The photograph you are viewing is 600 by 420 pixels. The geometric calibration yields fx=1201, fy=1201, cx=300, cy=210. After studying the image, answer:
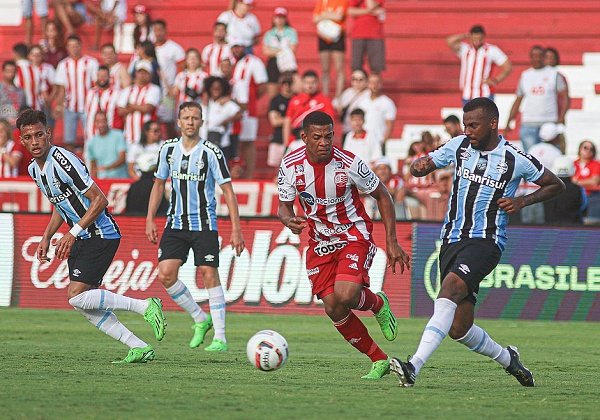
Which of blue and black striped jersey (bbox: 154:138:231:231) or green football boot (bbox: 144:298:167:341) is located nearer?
green football boot (bbox: 144:298:167:341)

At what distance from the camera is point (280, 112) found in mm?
19016

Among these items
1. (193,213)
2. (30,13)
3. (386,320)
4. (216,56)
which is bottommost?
(386,320)

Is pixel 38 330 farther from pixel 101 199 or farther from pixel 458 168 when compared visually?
pixel 458 168

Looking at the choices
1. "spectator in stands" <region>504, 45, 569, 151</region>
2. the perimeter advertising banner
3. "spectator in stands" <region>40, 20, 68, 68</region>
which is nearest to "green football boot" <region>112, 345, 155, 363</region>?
the perimeter advertising banner

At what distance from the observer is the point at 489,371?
9.77 meters

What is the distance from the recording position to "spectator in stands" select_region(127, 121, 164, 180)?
15.8 meters

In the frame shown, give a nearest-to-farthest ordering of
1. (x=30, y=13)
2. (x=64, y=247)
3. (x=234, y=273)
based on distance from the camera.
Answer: (x=64, y=247), (x=234, y=273), (x=30, y=13)

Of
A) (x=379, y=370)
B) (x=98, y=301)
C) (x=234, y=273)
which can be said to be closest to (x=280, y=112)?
(x=234, y=273)

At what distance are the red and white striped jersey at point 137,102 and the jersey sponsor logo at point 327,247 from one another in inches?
425

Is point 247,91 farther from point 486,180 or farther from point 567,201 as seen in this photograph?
point 486,180

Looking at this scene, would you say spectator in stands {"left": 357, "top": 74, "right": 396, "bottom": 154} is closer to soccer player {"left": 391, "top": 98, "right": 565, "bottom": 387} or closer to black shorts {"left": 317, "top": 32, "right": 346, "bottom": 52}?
black shorts {"left": 317, "top": 32, "right": 346, "bottom": 52}

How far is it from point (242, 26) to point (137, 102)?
2.34 m

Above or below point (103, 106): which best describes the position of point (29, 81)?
above

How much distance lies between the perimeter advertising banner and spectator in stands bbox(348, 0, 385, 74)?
5692mm
